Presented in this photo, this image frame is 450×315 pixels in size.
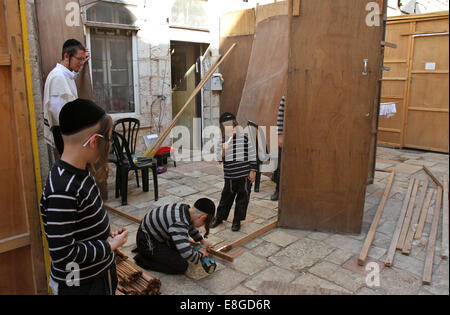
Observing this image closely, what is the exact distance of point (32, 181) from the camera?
223 cm

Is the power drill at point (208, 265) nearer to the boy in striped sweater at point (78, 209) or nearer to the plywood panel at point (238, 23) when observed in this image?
the boy in striped sweater at point (78, 209)

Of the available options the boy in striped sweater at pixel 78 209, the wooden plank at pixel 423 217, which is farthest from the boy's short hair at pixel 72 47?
the wooden plank at pixel 423 217

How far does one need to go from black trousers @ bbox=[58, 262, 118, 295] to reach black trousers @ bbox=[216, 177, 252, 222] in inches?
90.2

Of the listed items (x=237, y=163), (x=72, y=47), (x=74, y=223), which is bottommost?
(x=237, y=163)

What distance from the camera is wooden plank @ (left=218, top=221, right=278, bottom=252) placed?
370 centimetres

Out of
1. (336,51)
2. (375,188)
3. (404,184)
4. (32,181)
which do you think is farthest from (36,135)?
(404,184)

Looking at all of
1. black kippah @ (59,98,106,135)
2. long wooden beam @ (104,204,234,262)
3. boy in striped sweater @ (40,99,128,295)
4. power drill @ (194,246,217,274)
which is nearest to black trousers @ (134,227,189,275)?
power drill @ (194,246,217,274)

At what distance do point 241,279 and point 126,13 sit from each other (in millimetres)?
5545

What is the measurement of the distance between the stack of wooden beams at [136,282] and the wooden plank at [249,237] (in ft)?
2.84

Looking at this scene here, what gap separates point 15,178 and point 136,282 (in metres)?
1.28

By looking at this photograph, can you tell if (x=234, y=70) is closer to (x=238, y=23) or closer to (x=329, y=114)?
(x=238, y=23)

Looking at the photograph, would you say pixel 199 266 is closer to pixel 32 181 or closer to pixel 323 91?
pixel 32 181

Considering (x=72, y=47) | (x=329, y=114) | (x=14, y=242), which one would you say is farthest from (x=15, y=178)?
(x=329, y=114)

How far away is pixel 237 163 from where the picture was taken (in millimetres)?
4164
